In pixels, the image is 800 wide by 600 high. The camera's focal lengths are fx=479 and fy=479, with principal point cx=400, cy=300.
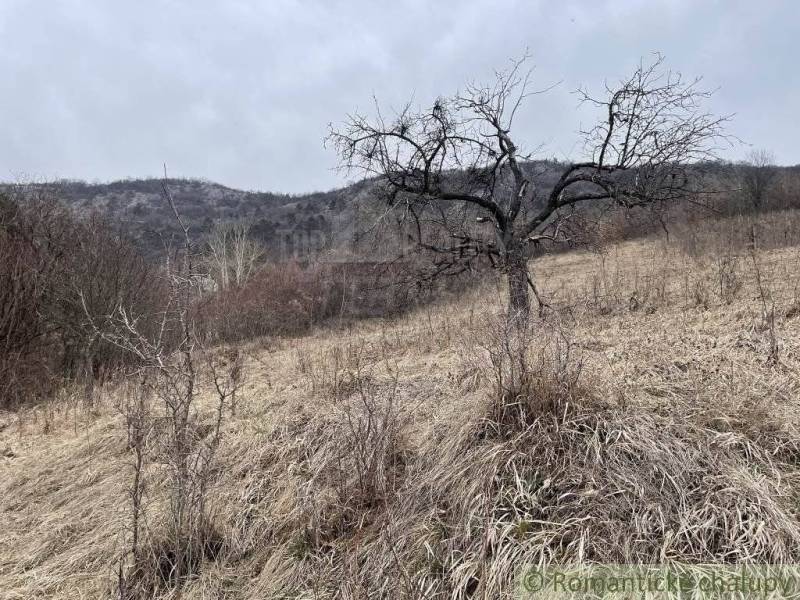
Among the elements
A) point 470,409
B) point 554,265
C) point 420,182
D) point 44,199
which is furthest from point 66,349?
point 554,265

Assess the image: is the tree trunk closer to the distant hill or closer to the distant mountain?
the distant hill

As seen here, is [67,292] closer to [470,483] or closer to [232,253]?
[470,483]

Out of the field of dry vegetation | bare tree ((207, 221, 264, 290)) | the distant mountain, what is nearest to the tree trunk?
the field of dry vegetation

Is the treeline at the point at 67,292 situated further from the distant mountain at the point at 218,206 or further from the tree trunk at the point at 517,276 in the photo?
the distant mountain at the point at 218,206

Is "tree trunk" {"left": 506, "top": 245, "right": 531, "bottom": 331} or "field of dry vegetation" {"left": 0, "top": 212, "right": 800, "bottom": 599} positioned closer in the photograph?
"field of dry vegetation" {"left": 0, "top": 212, "right": 800, "bottom": 599}

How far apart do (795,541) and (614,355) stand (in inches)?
89.5

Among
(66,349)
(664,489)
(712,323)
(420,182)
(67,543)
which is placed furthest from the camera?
(66,349)

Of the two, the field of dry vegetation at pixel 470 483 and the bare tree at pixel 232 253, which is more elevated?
the bare tree at pixel 232 253

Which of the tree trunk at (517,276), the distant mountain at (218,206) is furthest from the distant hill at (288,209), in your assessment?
the tree trunk at (517,276)

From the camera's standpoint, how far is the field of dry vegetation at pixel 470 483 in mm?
2166

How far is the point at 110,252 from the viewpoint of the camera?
1022cm

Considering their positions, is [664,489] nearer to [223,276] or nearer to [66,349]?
[66,349]

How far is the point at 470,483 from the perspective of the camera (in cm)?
256

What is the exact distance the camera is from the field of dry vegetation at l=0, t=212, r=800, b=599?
7.11 feet
